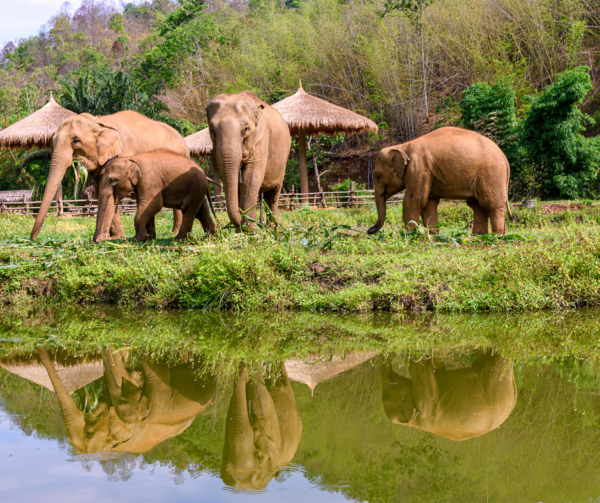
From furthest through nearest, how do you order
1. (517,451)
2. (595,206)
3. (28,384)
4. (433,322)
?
(595,206) → (433,322) → (28,384) → (517,451)

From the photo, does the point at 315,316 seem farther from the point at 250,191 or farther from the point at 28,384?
the point at 28,384

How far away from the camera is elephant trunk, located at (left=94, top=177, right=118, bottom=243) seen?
8.27 meters

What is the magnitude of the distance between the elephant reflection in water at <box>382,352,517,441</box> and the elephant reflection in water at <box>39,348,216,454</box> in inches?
50.0

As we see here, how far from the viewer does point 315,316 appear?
21.2ft

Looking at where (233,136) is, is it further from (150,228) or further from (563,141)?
(563,141)

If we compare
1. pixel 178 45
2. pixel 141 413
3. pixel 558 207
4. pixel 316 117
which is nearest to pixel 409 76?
pixel 316 117

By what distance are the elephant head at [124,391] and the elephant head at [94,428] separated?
70mm

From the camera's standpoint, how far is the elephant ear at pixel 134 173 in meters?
8.25

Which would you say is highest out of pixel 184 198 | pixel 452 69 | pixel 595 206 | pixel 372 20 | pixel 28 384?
pixel 372 20

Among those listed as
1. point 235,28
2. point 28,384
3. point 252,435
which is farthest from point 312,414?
point 235,28

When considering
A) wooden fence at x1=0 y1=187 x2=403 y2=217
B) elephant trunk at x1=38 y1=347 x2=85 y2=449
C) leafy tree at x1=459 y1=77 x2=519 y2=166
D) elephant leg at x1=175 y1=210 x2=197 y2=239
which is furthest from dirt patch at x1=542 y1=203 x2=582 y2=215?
elephant trunk at x1=38 y1=347 x2=85 y2=449

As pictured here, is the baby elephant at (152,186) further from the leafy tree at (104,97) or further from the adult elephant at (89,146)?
the leafy tree at (104,97)

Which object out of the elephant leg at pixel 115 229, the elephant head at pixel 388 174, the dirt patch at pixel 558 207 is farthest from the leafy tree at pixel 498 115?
the elephant leg at pixel 115 229

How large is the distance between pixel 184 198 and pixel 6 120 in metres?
23.4
